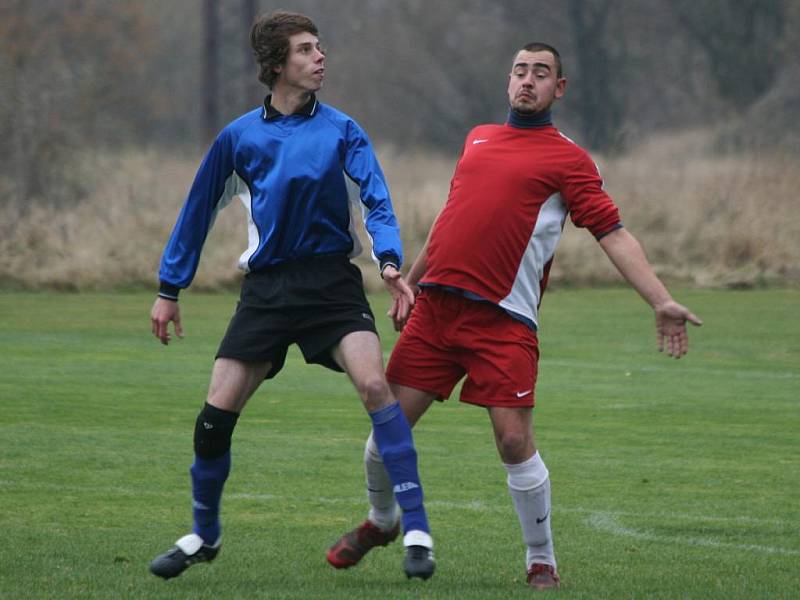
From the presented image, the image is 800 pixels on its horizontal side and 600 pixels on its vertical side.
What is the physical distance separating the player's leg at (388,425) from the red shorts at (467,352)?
233 millimetres

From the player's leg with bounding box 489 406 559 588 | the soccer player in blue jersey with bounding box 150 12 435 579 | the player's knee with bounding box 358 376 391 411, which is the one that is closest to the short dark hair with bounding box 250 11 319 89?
the soccer player in blue jersey with bounding box 150 12 435 579

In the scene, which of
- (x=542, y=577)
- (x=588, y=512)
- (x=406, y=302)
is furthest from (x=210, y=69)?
(x=542, y=577)

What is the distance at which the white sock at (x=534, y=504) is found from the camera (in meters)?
6.09

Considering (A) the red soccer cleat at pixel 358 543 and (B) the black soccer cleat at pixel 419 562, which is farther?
(A) the red soccer cleat at pixel 358 543

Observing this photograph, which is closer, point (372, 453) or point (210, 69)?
point (372, 453)

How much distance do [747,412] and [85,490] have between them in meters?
5.51

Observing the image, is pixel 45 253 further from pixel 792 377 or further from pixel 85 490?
pixel 85 490

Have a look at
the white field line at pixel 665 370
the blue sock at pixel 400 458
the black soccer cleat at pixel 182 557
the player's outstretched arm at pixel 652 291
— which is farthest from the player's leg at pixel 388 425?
the white field line at pixel 665 370

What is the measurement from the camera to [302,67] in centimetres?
621

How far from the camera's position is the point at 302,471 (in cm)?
938

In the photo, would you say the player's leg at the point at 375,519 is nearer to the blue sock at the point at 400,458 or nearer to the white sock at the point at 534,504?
the blue sock at the point at 400,458

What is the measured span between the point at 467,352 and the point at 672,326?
763mm

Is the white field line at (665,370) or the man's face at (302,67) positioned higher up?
the man's face at (302,67)

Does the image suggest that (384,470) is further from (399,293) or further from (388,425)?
(399,293)
